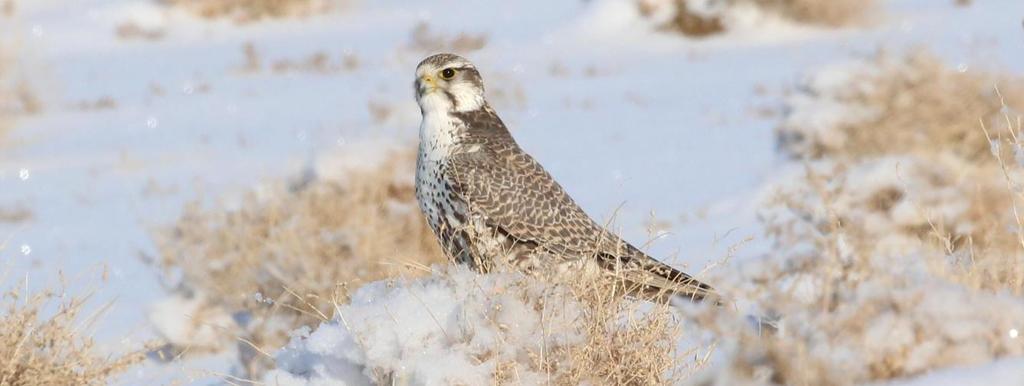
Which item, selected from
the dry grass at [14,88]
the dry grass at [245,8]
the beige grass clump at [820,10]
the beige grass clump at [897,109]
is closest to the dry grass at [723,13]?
the beige grass clump at [820,10]

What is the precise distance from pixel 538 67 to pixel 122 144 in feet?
16.4

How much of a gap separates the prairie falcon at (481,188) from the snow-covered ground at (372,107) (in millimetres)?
759

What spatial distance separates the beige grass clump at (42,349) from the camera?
441 cm

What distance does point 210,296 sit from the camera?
763cm

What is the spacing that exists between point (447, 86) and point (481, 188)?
1.33 ft

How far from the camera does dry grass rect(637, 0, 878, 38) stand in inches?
763

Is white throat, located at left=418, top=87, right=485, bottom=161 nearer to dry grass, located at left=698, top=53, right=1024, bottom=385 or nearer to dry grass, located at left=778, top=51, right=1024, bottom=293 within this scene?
dry grass, located at left=698, top=53, right=1024, bottom=385

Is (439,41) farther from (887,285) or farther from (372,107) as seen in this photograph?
(887,285)

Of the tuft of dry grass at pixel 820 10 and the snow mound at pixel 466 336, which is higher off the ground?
the snow mound at pixel 466 336

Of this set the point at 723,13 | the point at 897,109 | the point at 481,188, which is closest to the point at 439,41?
the point at 723,13

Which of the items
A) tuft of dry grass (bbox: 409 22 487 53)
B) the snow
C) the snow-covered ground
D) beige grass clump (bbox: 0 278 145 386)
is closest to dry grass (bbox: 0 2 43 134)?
the snow-covered ground

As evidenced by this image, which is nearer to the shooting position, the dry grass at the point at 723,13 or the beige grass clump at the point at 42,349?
the beige grass clump at the point at 42,349

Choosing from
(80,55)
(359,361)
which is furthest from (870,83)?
(80,55)

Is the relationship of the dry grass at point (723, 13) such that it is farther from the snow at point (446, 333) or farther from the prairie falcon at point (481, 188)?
the snow at point (446, 333)
